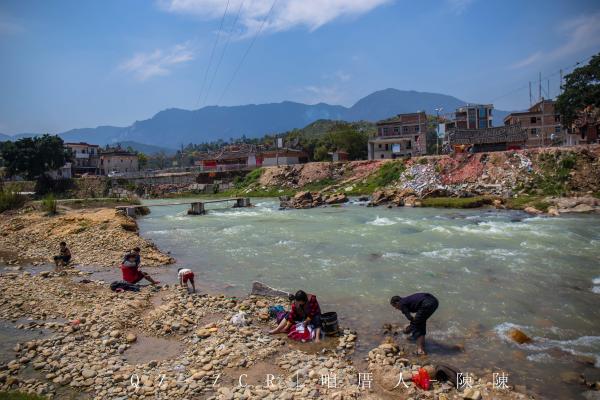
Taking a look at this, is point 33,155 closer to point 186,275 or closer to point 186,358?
point 186,275

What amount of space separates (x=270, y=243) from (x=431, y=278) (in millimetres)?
10455

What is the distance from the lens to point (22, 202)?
117ft

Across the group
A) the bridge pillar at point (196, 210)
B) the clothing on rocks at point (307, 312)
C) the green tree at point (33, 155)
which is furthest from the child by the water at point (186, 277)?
the green tree at point (33, 155)

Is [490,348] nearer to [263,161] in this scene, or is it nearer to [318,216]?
[318,216]

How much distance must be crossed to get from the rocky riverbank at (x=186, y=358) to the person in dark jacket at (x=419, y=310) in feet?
1.73

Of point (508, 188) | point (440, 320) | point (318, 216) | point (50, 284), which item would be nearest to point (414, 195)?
point (508, 188)

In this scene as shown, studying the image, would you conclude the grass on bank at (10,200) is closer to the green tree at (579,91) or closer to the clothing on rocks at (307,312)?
the clothing on rocks at (307,312)

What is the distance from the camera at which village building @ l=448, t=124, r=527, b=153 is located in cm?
5462

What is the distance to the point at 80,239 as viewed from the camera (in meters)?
21.9

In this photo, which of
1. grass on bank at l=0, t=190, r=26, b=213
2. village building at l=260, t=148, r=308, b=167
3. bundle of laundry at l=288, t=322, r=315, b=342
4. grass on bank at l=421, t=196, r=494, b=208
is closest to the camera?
bundle of laundry at l=288, t=322, r=315, b=342

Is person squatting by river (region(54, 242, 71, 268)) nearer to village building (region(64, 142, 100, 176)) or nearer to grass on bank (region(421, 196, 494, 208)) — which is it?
grass on bank (region(421, 196, 494, 208))

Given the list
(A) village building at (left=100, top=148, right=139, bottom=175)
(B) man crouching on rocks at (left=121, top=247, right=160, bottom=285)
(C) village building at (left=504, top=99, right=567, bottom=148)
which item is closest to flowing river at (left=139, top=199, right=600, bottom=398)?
(B) man crouching on rocks at (left=121, top=247, right=160, bottom=285)

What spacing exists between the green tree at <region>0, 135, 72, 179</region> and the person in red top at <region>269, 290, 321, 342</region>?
62.5 m

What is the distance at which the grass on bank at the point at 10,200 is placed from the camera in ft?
111
